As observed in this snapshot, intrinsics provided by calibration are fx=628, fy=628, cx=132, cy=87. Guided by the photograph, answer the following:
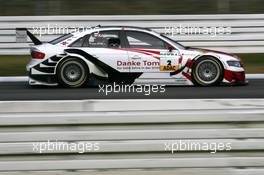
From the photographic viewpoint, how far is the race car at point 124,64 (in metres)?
12.0

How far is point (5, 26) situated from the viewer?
15406mm

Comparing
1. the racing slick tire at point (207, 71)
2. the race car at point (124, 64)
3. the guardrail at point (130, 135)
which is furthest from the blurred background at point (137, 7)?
the guardrail at point (130, 135)

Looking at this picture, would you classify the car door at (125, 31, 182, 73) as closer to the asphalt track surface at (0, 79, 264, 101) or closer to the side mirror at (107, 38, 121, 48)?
the side mirror at (107, 38, 121, 48)

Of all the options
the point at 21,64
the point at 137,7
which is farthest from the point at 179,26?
the point at 21,64

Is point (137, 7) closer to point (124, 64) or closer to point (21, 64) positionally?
point (21, 64)

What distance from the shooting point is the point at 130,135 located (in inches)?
191

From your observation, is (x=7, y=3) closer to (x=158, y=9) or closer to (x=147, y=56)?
(x=158, y=9)

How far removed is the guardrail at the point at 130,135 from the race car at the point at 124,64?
7139 millimetres

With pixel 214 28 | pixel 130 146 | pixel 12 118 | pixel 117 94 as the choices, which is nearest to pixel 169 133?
pixel 130 146

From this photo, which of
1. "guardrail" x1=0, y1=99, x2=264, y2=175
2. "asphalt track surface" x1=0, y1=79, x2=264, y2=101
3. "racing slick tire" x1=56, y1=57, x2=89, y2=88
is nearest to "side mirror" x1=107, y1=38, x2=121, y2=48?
"racing slick tire" x1=56, y1=57, x2=89, y2=88

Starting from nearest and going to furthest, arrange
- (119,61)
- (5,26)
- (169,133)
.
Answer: (169,133) < (119,61) < (5,26)

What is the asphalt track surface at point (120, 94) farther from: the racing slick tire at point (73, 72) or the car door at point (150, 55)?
the car door at point (150, 55)

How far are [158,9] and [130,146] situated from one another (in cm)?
1396

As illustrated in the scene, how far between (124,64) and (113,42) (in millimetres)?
519
